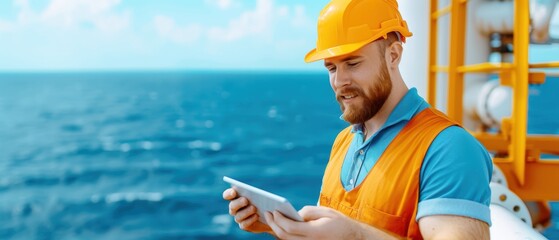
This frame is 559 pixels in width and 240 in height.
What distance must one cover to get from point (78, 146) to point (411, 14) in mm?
31363

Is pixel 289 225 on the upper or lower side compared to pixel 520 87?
lower

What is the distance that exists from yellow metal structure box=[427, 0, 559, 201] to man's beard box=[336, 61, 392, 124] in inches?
73.4

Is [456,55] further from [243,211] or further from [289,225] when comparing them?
[289,225]

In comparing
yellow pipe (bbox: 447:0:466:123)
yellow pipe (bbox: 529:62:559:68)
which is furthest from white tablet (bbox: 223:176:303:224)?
yellow pipe (bbox: 447:0:466:123)

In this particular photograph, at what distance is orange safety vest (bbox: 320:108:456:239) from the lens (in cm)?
167

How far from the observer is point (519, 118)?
3498mm

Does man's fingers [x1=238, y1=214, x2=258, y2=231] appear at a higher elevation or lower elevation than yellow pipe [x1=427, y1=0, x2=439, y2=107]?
lower

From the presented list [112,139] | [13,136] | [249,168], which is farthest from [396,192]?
[13,136]

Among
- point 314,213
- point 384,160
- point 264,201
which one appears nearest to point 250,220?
point 264,201

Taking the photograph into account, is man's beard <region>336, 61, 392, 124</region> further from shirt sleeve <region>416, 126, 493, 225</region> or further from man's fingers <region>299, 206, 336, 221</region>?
man's fingers <region>299, 206, 336, 221</region>

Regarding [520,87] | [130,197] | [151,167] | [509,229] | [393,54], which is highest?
[393,54]

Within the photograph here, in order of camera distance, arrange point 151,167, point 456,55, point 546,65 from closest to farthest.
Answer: point 546,65, point 456,55, point 151,167

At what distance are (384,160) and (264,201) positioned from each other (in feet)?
1.32

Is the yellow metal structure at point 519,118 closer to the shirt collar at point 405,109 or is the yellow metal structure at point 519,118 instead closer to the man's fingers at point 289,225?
the shirt collar at point 405,109
